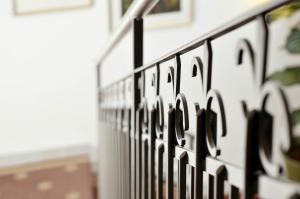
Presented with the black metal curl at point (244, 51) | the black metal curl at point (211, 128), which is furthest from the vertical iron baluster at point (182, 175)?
the black metal curl at point (244, 51)

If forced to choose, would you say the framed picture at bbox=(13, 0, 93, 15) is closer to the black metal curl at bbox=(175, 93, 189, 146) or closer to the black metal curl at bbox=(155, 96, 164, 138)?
the black metal curl at bbox=(155, 96, 164, 138)

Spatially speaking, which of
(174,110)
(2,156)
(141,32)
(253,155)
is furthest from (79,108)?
(253,155)

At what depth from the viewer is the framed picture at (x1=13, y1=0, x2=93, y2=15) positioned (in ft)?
12.3

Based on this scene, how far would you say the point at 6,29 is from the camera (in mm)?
3721

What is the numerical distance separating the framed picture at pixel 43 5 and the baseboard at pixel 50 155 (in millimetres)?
1278

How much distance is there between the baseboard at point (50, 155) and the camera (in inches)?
146

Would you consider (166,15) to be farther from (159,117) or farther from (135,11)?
(159,117)

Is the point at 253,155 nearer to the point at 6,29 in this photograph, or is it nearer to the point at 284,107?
the point at 284,107

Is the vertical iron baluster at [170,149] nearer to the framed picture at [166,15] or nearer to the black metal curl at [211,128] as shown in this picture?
the black metal curl at [211,128]

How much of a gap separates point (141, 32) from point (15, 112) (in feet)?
9.42

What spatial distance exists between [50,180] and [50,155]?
1.63ft

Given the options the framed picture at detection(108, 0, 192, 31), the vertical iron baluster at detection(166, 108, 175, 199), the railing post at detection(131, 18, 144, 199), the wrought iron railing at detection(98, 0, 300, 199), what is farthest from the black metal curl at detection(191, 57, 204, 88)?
the framed picture at detection(108, 0, 192, 31)

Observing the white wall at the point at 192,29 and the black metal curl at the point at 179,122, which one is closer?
the black metal curl at the point at 179,122

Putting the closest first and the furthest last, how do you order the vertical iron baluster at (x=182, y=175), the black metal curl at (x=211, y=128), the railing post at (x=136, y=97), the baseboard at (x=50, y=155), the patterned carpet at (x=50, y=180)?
the black metal curl at (x=211, y=128) → the vertical iron baluster at (x=182, y=175) → the railing post at (x=136, y=97) → the patterned carpet at (x=50, y=180) → the baseboard at (x=50, y=155)
